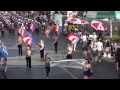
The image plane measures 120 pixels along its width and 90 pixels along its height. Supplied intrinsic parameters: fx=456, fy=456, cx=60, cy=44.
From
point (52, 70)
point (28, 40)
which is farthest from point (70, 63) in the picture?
point (28, 40)

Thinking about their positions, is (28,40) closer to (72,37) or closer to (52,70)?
(72,37)

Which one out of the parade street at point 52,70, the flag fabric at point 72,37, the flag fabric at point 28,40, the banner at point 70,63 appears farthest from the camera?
the flag fabric at point 28,40

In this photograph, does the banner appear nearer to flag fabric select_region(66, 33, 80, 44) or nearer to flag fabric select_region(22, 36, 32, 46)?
flag fabric select_region(66, 33, 80, 44)

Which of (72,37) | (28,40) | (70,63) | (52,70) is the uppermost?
(72,37)

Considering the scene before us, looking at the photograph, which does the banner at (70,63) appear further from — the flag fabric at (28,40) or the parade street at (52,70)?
the flag fabric at (28,40)

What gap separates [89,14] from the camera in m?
43.5

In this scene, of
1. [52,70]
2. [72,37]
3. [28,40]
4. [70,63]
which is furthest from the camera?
[28,40]

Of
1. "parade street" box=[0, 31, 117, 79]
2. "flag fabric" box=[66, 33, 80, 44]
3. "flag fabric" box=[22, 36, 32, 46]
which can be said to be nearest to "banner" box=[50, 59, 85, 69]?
"parade street" box=[0, 31, 117, 79]

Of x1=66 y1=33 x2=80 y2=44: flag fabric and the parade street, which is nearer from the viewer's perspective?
the parade street

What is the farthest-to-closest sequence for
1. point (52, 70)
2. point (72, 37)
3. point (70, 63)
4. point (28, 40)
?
point (28, 40), point (72, 37), point (70, 63), point (52, 70)

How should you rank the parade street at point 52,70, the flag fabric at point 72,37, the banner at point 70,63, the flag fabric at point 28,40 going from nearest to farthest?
the parade street at point 52,70, the banner at point 70,63, the flag fabric at point 72,37, the flag fabric at point 28,40

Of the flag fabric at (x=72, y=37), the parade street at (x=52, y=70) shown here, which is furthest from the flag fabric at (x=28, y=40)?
the flag fabric at (x=72, y=37)
